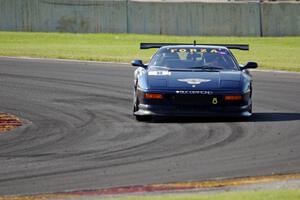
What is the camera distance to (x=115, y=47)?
127 feet

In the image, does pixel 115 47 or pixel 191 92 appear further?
pixel 115 47

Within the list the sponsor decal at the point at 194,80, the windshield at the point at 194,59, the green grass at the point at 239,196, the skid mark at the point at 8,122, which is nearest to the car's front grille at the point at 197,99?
the sponsor decal at the point at 194,80

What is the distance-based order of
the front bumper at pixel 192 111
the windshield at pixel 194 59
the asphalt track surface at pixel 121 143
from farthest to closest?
the windshield at pixel 194 59 → the front bumper at pixel 192 111 → the asphalt track surface at pixel 121 143

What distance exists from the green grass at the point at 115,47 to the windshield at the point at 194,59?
10433mm

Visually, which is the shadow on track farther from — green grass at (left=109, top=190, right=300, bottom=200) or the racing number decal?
green grass at (left=109, top=190, right=300, bottom=200)

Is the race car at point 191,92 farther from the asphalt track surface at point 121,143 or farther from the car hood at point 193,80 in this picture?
the asphalt track surface at point 121,143

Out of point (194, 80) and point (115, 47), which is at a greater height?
point (194, 80)

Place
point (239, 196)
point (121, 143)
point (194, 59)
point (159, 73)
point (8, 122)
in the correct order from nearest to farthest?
point (239, 196)
point (121, 143)
point (8, 122)
point (159, 73)
point (194, 59)

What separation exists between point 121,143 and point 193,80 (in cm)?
292

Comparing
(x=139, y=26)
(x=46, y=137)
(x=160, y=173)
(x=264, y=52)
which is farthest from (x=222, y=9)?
(x=160, y=173)

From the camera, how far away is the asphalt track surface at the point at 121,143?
1141 centimetres

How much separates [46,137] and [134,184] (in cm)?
402

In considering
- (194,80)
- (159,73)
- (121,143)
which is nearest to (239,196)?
(121,143)

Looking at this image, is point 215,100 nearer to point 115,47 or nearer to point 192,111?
point 192,111
